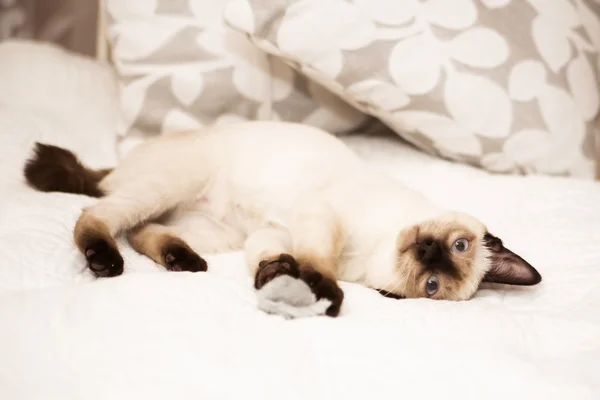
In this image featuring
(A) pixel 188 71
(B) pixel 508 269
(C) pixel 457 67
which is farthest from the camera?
(A) pixel 188 71

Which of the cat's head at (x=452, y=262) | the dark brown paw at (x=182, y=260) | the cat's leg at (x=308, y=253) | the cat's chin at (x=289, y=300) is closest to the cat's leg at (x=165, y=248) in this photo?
the dark brown paw at (x=182, y=260)

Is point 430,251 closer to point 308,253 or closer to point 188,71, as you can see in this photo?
point 308,253

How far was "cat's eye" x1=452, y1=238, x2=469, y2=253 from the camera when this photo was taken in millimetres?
1396

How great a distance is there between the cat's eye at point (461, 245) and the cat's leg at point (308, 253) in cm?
29

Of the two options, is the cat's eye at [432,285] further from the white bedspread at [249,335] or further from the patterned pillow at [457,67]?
the patterned pillow at [457,67]

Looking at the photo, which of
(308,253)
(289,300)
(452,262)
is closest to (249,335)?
(289,300)

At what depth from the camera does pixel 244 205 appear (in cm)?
161

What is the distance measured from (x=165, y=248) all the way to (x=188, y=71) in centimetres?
81

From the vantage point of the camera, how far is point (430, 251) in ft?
4.42

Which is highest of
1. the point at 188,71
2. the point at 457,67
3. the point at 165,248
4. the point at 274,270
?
the point at 457,67

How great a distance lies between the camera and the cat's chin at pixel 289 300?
3.55ft

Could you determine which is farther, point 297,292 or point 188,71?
point 188,71

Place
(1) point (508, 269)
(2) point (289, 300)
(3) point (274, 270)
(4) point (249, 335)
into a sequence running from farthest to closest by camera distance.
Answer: (1) point (508, 269)
(3) point (274, 270)
(2) point (289, 300)
(4) point (249, 335)

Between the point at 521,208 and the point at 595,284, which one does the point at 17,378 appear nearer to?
the point at 595,284
